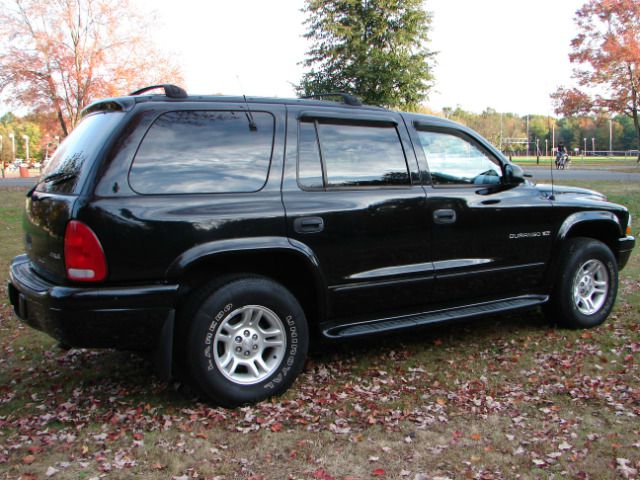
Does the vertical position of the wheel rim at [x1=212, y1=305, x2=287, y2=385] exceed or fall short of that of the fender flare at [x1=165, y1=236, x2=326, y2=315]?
it falls short

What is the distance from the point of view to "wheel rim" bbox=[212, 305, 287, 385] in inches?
147

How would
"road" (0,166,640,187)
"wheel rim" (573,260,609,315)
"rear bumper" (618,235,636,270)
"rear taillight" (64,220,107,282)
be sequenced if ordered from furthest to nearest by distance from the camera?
"road" (0,166,640,187) < "rear bumper" (618,235,636,270) < "wheel rim" (573,260,609,315) < "rear taillight" (64,220,107,282)

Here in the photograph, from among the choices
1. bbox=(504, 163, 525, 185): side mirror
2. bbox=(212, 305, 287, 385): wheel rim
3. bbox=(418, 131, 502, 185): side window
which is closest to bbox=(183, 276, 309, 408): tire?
bbox=(212, 305, 287, 385): wheel rim

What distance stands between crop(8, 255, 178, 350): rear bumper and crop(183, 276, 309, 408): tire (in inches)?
8.0

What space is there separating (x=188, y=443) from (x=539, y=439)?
189 cm

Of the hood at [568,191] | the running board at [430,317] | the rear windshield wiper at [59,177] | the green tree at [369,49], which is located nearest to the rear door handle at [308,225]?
the running board at [430,317]

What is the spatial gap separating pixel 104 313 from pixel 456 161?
9.15ft

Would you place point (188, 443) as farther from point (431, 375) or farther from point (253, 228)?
point (431, 375)

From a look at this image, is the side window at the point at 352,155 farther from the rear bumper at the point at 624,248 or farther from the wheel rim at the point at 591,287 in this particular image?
the rear bumper at the point at 624,248

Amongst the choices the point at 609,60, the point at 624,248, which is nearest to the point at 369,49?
the point at 609,60

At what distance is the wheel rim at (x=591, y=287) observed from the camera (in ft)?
17.5

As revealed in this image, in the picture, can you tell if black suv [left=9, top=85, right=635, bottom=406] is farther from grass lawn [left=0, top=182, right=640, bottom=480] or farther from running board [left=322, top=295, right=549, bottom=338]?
grass lawn [left=0, top=182, right=640, bottom=480]

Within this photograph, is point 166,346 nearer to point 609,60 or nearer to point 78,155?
point 78,155

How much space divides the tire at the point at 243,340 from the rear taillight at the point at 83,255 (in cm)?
56
